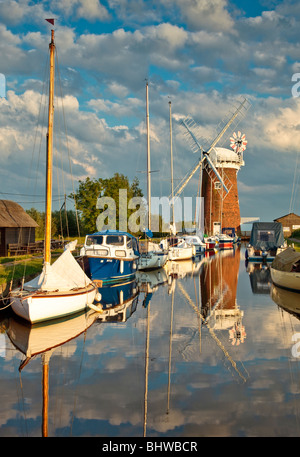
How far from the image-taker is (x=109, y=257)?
97.0 ft

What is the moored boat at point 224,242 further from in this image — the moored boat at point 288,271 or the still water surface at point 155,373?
the still water surface at point 155,373

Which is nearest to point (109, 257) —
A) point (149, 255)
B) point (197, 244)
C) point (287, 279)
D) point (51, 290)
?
point (149, 255)

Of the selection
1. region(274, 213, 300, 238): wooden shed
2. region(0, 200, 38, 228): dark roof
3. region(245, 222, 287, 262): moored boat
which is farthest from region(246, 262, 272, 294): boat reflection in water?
region(274, 213, 300, 238): wooden shed

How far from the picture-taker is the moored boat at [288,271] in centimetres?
2738

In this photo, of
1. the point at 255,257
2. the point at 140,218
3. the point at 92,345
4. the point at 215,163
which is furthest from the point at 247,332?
the point at 215,163

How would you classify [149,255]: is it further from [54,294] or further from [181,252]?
[54,294]

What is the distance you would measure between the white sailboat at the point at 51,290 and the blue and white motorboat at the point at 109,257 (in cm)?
669

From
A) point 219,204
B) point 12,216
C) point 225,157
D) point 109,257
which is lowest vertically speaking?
point 109,257

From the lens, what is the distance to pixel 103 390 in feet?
37.2

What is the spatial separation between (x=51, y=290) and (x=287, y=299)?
14.1 m

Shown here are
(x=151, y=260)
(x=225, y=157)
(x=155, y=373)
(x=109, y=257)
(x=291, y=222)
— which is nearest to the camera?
(x=155, y=373)

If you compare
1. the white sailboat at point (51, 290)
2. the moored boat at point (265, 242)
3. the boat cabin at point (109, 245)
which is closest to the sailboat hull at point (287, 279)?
the boat cabin at point (109, 245)

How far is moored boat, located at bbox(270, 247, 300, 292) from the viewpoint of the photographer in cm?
2738

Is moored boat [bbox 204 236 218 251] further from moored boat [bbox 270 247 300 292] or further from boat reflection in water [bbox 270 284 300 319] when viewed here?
moored boat [bbox 270 247 300 292]
